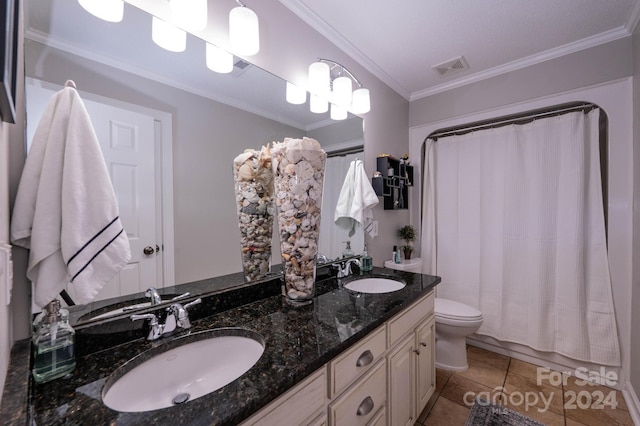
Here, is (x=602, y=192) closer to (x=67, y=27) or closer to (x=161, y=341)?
(x=161, y=341)

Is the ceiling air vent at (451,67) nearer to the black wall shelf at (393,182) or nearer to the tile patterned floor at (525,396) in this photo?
the black wall shelf at (393,182)

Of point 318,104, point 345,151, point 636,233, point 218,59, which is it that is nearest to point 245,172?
point 218,59

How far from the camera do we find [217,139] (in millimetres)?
1201

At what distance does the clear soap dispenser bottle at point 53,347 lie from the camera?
2.15 feet

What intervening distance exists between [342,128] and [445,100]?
4.12 ft

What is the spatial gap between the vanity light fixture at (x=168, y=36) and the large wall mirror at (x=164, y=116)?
0.08ft

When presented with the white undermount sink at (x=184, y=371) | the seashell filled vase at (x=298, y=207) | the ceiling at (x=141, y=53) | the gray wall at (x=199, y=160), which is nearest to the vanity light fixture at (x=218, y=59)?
the ceiling at (x=141, y=53)

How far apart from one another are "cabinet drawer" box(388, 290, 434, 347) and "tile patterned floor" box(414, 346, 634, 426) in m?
0.64

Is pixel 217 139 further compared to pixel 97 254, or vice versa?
pixel 217 139

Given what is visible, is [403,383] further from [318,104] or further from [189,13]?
[189,13]

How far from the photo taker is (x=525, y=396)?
1772 mm

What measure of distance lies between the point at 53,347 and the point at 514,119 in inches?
116

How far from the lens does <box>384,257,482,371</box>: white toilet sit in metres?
1.93

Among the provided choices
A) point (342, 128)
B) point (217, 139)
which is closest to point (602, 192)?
point (342, 128)
